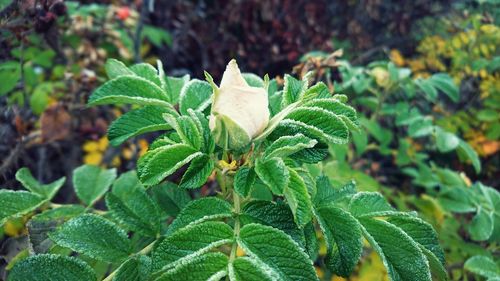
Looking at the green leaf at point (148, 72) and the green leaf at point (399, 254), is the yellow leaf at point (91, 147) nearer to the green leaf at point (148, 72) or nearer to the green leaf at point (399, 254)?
the green leaf at point (148, 72)

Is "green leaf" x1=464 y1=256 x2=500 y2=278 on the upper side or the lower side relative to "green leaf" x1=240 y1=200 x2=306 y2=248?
lower

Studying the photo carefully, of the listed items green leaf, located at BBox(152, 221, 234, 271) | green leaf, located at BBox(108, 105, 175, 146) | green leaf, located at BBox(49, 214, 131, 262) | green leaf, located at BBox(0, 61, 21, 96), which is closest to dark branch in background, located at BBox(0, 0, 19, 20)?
green leaf, located at BBox(0, 61, 21, 96)

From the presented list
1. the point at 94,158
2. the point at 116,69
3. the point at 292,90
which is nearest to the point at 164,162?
the point at 292,90

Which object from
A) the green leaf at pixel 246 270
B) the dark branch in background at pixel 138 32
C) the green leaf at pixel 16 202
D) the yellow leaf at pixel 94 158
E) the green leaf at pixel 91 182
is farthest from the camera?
the yellow leaf at pixel 94 158

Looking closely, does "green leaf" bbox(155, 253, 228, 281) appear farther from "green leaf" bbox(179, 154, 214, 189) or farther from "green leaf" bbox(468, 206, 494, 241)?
"green leaf" bbox(468, 206, 494, 241)

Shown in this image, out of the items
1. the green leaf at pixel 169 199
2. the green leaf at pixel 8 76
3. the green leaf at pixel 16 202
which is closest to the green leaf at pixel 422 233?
the green leaf at pixel 169 199

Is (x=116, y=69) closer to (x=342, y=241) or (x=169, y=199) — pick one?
(x=169, y=199)
